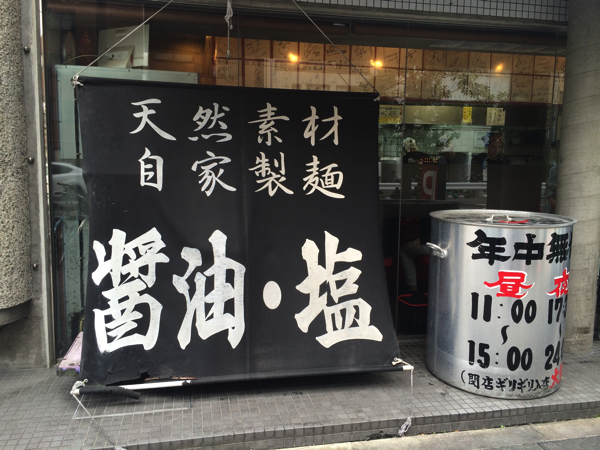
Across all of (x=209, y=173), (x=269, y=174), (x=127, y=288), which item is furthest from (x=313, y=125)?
(x=127, y=288)

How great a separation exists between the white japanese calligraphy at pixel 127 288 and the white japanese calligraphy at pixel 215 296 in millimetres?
209

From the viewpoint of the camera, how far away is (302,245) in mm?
4109

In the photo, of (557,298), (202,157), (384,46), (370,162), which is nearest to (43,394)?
(202,157)

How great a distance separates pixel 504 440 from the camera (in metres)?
3.84

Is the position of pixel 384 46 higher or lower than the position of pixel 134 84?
higher

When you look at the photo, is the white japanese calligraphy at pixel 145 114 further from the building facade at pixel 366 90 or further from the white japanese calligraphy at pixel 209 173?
the building facade at pixel 366 90

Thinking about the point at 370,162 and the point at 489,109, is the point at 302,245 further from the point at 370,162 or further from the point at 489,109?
the point at 489,109

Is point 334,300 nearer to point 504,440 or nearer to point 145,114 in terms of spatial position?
point 504,440

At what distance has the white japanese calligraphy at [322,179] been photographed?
4141mm

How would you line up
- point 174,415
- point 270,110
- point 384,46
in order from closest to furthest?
point 174,415 → point 270,110 → point 384,46

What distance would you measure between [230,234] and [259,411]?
143cm

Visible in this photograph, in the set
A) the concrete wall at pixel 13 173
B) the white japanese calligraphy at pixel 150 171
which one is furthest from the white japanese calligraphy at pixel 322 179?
the concrete wall at pixel 13 173

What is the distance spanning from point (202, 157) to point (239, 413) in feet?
6.75

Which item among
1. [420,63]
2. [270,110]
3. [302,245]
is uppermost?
[420,63]
